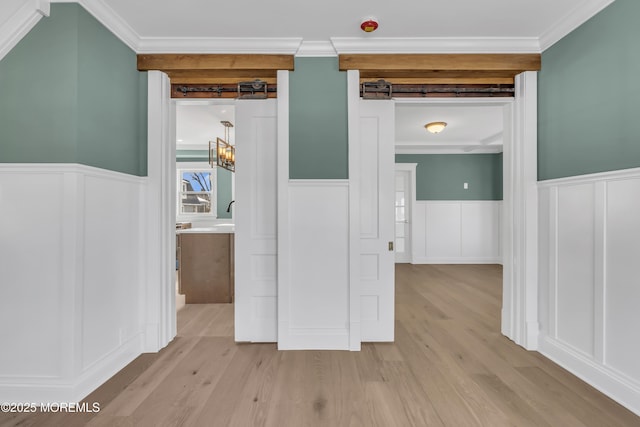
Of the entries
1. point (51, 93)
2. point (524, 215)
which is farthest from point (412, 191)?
point (51, 93)

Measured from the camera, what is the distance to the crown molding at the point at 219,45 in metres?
2.43

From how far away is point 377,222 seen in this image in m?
2.60

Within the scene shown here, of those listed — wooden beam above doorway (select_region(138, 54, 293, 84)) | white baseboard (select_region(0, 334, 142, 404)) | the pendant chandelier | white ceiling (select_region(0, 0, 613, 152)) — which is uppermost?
white ceiling (select_region(0, 0, 613, 152))

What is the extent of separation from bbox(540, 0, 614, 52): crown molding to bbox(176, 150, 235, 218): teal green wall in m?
5.80

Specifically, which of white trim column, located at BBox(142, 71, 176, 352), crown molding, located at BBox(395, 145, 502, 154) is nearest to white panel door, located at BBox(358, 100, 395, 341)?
white trim column, located at BBox(142, 71, 176, 352)

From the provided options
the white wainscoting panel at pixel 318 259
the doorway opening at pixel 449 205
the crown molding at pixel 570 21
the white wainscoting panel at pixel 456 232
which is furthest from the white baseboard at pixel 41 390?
the white wainscoting panel at pixel 456 232

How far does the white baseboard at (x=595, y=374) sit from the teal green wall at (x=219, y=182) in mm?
5915

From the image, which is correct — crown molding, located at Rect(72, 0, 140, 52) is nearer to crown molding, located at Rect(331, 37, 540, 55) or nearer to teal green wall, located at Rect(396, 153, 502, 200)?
crown molding, located at Rect(331, 37, 540, 55)

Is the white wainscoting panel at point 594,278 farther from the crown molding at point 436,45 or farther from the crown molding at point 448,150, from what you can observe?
the crown molding at point 448,150

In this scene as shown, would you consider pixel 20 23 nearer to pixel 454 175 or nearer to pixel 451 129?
pixel 451 129

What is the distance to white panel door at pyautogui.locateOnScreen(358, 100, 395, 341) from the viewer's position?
102 inches

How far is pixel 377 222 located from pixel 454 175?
4925mm

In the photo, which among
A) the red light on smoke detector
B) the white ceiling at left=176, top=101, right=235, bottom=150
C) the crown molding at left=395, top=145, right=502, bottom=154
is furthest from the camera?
the crown molding at left=395, top=145, right=502, bottom=154

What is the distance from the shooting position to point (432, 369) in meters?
2.16
